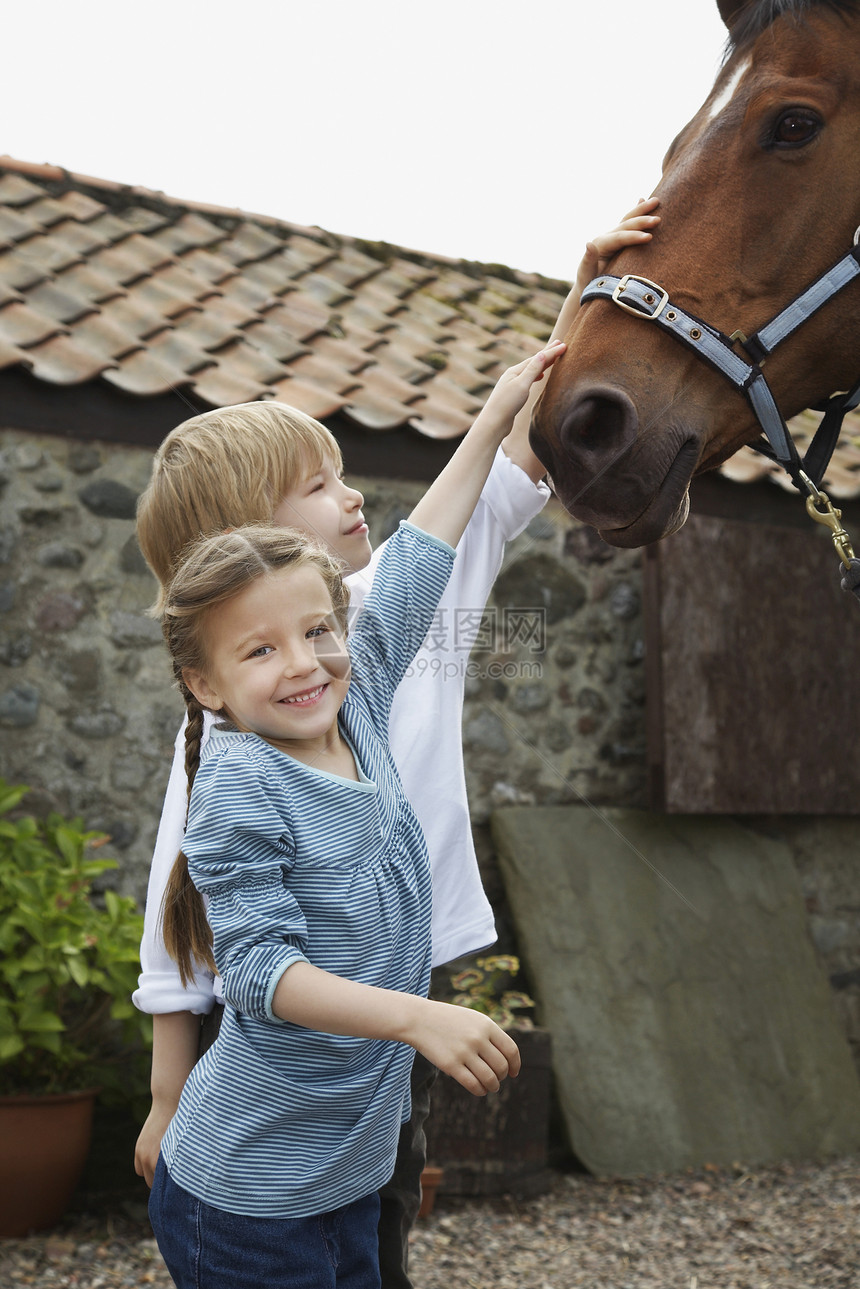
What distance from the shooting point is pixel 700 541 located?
383cm

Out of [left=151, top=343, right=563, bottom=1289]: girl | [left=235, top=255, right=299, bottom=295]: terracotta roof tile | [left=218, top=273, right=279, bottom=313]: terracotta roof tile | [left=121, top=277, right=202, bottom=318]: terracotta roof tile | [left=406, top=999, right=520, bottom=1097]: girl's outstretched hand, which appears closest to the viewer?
[left=406, top=999, right=520, bottom=1097]: girl's outstretched hand

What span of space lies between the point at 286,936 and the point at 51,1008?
77.1 inches

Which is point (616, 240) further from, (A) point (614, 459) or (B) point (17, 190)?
(B) point (17, 190)

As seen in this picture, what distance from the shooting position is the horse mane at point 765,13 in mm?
1414

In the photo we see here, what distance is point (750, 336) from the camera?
1400 millimetres

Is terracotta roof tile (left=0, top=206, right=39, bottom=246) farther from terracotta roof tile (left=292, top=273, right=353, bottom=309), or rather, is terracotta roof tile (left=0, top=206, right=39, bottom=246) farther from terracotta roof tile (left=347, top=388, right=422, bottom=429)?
terracotta roof tile (left=347, top=388, right=422, bottom=429)

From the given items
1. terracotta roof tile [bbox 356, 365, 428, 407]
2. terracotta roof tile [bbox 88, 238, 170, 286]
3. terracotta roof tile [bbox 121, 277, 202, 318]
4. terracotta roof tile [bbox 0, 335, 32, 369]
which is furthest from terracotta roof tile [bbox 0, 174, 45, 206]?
terracotta roof tile [bbox 356, 365, 428, 407]

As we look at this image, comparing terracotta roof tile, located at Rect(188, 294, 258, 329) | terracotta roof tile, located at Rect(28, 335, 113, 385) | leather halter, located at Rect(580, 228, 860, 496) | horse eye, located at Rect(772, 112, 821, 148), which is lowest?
terracotta roof tile, located at Rect(28, 335, 113, 385)

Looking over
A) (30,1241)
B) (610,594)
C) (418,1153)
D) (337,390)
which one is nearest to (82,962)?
(30,1241)

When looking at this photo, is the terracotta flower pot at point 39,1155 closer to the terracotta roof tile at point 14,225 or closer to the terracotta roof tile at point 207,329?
the terracotta roof tile at point 207,329

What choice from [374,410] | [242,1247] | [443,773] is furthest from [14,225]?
[242,1247]

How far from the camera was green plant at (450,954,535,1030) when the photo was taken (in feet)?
10.1

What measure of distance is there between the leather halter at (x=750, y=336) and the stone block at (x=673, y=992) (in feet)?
7.60

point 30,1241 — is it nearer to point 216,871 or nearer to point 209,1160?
A: point 209,1160
